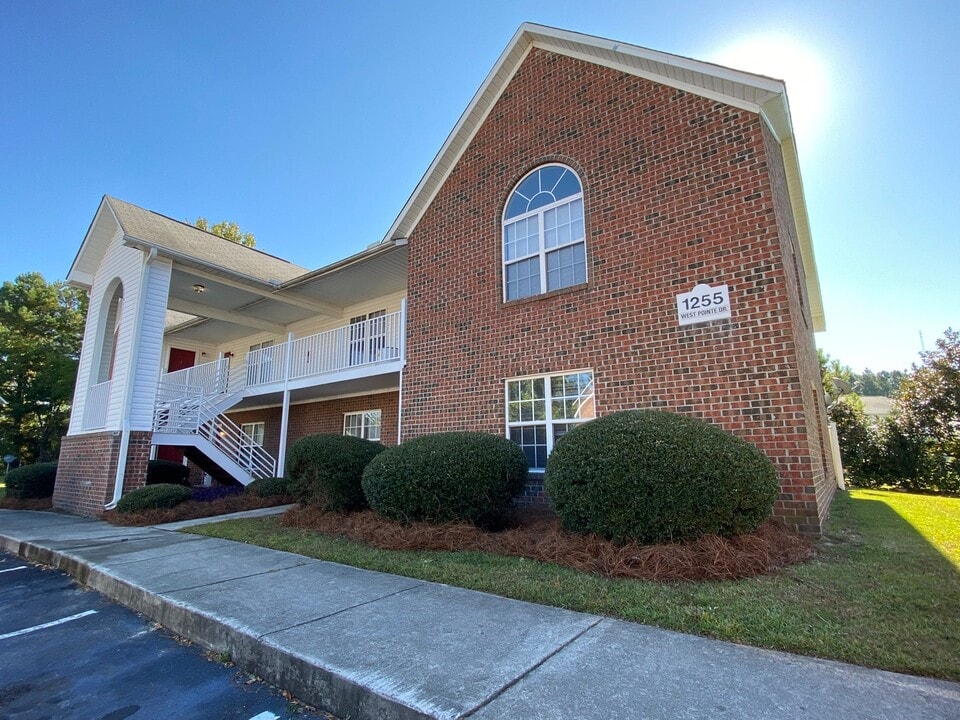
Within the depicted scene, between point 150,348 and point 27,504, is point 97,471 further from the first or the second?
point 27,504

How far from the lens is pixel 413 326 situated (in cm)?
1074

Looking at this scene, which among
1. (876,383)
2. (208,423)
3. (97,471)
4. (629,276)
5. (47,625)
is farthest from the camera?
(876,383)

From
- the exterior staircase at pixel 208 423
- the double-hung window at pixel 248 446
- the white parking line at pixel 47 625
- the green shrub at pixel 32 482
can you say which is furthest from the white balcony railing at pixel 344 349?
the white parking line at pixel 47 625

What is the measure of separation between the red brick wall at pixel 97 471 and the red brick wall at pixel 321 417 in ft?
10.8

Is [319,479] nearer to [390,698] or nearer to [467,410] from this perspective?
[467,410]

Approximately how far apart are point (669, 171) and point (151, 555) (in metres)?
9.18

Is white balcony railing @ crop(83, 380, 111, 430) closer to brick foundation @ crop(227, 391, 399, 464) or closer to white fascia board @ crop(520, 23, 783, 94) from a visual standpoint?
brick foundation @ crop(227, 391, 399, 464)

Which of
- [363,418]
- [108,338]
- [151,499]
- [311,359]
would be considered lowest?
[151,499]

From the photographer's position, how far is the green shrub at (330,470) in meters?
8.62

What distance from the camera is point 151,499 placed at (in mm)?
10195

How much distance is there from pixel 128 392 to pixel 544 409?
9534 mm

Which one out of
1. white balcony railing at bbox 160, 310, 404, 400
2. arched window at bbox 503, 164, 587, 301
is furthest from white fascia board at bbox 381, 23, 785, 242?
white balcony railing at bbox 160, 310, 404, 400

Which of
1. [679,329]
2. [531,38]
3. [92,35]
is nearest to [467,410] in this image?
[679,329]

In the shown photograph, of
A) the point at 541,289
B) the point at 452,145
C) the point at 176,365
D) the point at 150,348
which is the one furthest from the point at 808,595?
the point at 176,365
